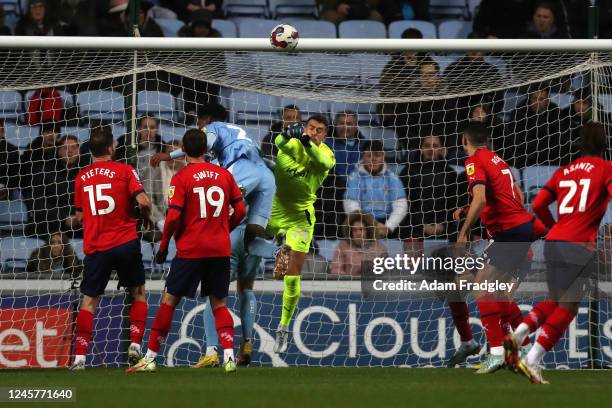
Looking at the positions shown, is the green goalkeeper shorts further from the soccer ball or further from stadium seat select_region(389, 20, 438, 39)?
stadium seat select_region(389, 20, 438, 39)

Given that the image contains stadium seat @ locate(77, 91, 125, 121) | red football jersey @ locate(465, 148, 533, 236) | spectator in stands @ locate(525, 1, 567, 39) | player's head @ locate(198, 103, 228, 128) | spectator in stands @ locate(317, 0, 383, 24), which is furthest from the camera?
spectator in stands @ locate(317, 0, 383, 24)

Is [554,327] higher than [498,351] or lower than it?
higher

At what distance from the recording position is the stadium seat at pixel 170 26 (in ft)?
43.3

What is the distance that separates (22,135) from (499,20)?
18.1ft

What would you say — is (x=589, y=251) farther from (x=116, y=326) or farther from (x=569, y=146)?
(x=116, y=326)

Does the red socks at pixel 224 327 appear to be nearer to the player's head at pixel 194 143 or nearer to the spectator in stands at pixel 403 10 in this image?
the player's head at pixel 194 143

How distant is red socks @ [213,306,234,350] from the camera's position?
835 centimetres

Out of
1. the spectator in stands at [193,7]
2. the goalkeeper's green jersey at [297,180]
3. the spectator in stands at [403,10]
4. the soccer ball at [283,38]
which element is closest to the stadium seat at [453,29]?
the spectator in stands at [403,10]

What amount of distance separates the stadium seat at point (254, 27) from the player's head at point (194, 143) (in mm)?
5200

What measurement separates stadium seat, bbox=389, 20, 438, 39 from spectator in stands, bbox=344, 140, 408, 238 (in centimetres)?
305

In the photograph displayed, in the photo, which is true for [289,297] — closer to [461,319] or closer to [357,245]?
[357,245]

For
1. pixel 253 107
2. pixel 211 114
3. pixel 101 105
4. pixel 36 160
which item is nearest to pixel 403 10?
pixel 253 107

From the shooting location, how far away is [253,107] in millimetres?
11453

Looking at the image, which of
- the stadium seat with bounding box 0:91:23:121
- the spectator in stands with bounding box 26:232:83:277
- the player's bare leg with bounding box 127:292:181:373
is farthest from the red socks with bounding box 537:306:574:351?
the stadium seat with bounding box 0:91:23:121
